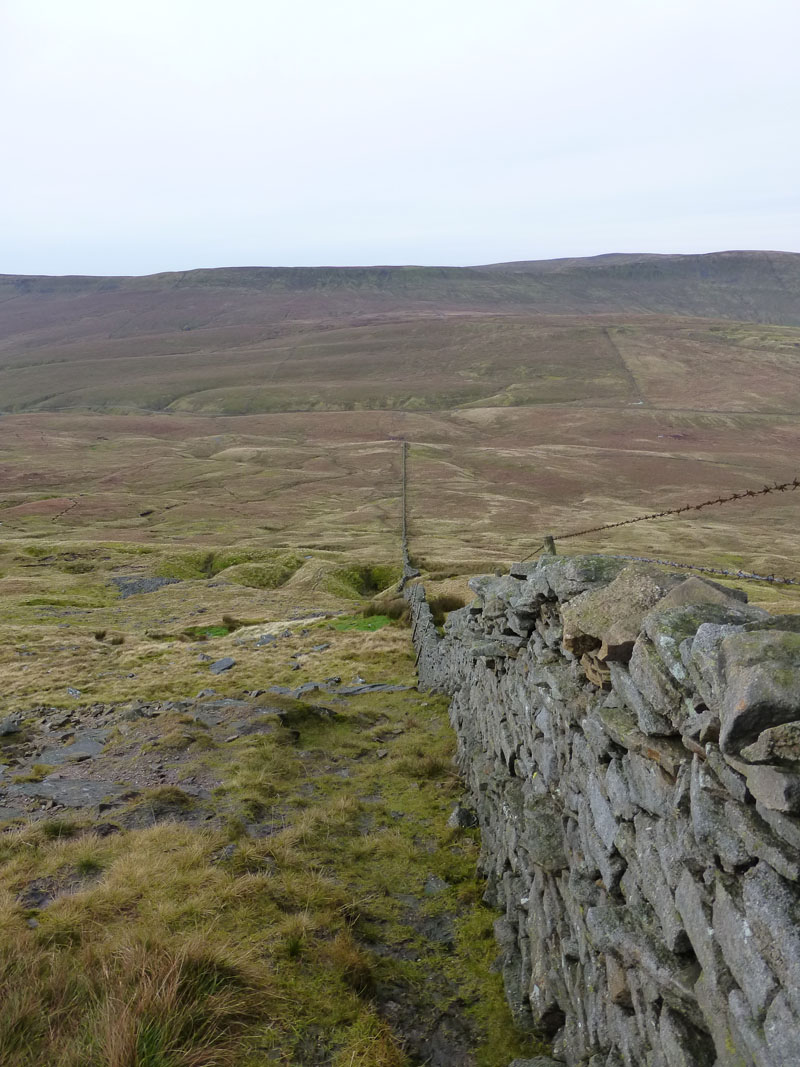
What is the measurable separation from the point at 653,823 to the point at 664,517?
2770 inches

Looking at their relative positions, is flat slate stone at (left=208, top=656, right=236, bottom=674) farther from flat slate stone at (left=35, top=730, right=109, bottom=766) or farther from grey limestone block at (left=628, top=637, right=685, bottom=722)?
grey limestone block at (left=628, top=637, right=685, bottom=722)

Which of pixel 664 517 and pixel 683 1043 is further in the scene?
pixel 664 517

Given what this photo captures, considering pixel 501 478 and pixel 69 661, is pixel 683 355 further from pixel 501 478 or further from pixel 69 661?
pixel 69 661

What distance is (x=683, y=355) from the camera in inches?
6944

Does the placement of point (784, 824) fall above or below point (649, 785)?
above

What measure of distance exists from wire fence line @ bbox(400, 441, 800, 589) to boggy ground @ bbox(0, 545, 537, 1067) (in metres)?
4.79

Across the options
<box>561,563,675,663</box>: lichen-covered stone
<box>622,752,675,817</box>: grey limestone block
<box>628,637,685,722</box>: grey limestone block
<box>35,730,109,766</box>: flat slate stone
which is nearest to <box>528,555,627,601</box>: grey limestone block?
<box>561,563,675,663</box>: lichen-covered stone

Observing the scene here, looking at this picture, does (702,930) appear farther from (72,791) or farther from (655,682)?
(72,791)

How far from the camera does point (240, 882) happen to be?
25.1 ft

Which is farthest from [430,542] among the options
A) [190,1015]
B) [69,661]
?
[190,1015]

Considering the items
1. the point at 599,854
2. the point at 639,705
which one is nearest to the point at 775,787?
the point at 639,705

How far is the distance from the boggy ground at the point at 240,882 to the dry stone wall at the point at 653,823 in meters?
1.17

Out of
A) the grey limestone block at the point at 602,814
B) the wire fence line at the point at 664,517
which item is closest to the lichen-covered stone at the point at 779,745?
the grey limestone block at the point at 602,814

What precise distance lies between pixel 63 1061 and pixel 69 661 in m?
19.9
